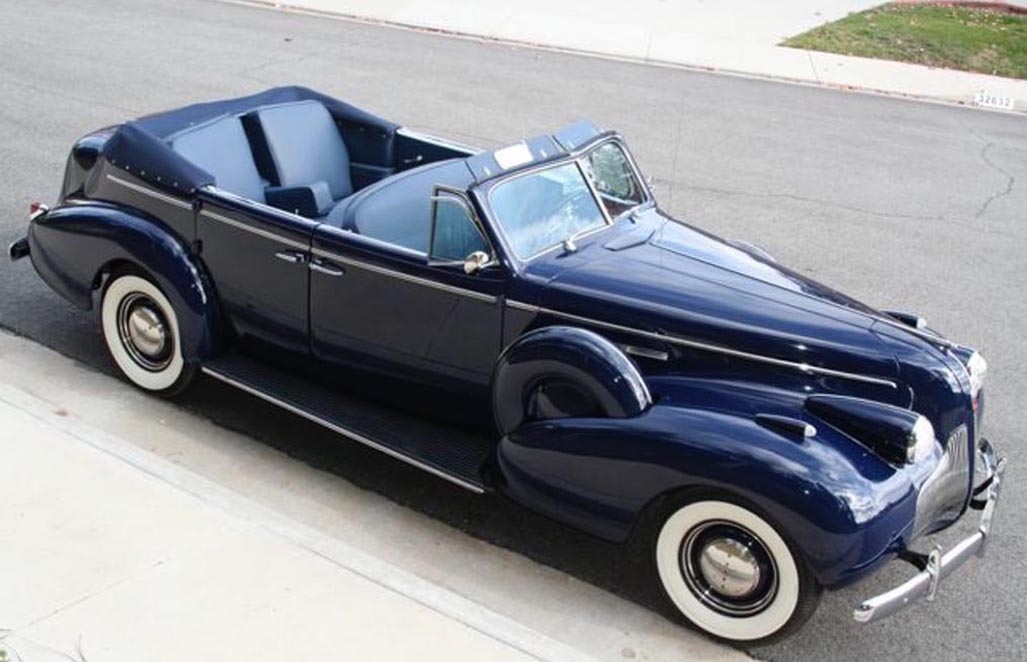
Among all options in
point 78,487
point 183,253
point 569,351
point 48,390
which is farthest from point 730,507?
point 48,390

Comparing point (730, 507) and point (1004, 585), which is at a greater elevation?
point (730, 507)

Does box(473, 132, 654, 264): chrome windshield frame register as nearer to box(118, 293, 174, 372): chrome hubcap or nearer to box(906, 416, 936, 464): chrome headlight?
box(906, 416, 936, 464): chrome headlight

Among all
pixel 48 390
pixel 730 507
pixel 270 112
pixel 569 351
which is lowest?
pixel 48 390

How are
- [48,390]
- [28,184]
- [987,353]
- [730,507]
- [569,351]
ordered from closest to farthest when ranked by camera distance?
[730,507] < [569,351] < [48,390] < [987,353] < [28,184]

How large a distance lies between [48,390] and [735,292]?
3583 mm

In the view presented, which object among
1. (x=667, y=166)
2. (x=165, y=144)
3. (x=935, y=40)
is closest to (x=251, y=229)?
(x=165, y=144)

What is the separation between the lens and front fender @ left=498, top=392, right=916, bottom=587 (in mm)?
4172

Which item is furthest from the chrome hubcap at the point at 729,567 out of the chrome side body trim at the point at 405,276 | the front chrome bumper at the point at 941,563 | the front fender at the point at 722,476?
the chrome side body trim at the point at 405,276

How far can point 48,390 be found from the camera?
609 centimetres

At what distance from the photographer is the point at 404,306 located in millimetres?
5316

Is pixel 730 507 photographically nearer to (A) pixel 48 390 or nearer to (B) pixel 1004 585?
(B) pixel 1004 585

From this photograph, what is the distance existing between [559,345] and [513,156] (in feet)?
3.95

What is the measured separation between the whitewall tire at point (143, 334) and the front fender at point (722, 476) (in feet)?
6.88

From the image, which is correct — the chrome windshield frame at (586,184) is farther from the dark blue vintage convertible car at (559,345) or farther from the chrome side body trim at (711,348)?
the chrome side body trim at (711,348)
